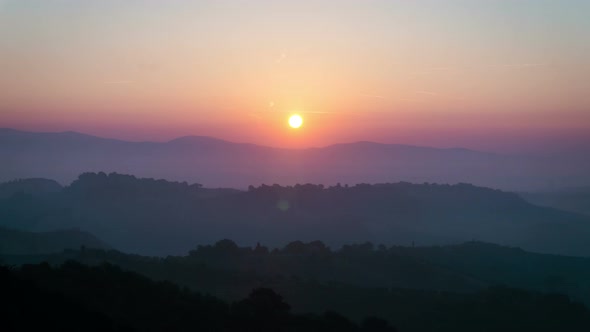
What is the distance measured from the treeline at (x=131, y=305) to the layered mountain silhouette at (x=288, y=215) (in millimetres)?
74797

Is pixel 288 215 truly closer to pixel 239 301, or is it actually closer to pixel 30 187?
pixel 30 187

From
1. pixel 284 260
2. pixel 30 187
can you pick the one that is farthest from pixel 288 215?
pixel 284 260

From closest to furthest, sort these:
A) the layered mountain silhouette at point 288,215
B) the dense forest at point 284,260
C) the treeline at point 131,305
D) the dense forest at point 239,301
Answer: the treeline at point 131,305 < the dense forest at point 239,301 < the dense forest at point 284,260 < the layered mountain silhouette at point 288,215

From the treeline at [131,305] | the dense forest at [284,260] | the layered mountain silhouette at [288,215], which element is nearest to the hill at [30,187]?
the dense forest at [284,260]

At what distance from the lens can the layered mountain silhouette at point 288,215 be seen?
4646 inches

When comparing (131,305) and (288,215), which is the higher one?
(288,215)

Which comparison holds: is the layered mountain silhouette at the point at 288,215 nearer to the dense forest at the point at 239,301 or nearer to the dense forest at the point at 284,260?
the dense forest at the point at 284,260

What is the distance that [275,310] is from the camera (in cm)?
2838

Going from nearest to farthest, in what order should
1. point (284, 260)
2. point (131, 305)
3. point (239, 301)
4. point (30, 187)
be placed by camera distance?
point (131, 305) < point (239, 301) < point (284, 260) < point (30, 187)

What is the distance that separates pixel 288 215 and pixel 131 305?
100938mm

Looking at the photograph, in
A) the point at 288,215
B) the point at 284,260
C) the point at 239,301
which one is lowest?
the point at 239,301

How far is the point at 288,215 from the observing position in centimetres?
12850

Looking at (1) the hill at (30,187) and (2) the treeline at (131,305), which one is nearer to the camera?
(2) the treeline at (131,305)

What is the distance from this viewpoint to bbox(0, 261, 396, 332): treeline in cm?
2106
